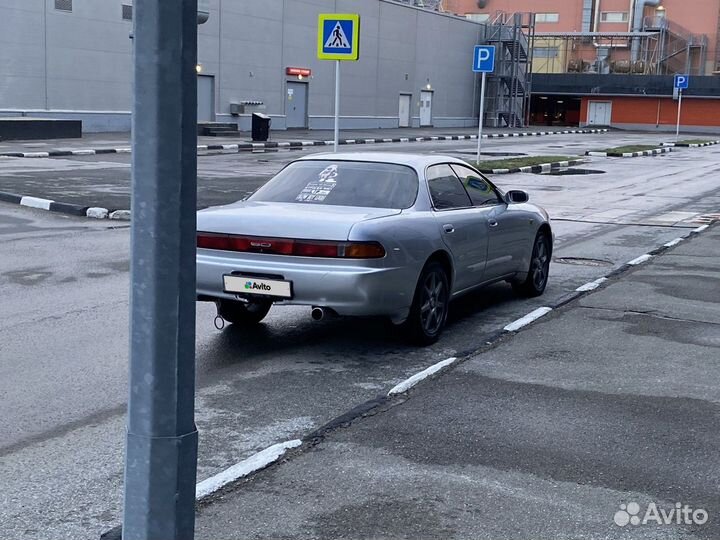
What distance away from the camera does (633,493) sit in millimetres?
4699

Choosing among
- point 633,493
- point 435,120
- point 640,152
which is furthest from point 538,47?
point 633,493

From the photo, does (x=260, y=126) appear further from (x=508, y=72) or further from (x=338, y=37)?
(x=508, y=72)

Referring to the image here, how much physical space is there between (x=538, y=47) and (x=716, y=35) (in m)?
13.2

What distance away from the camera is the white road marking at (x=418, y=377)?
6.33 metres

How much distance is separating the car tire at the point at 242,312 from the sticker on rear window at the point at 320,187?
0.95 m

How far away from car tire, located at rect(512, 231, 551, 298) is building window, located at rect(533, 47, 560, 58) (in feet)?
235

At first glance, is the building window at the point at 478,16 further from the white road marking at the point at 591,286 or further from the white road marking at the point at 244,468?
the white road marking at the point at 244,468

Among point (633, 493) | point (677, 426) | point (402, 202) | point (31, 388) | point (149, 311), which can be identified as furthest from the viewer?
point (402, 202)

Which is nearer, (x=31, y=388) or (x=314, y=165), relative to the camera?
(x=31, y=388)

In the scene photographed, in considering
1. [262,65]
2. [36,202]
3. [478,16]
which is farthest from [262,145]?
[478,16]

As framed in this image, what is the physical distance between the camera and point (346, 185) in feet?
26.2

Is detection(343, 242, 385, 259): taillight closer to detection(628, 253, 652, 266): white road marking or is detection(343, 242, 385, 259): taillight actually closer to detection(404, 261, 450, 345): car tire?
detection(404, 261, 450, 345): car tire

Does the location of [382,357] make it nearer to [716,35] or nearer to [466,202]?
[466,202]

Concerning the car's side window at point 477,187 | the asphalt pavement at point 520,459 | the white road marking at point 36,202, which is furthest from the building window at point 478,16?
the asphalt pavement at point 520,459
